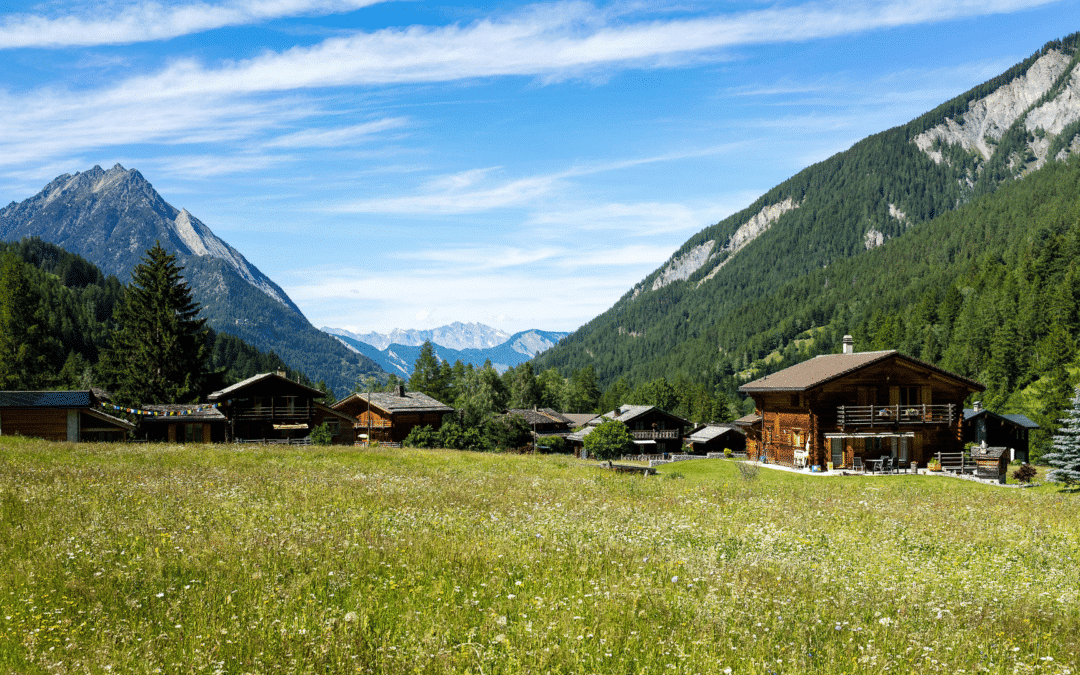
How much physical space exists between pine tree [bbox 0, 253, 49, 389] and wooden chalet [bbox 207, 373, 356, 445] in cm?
1871

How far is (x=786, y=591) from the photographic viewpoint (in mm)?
8930

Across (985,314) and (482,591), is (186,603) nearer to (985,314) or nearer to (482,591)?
(482,591)

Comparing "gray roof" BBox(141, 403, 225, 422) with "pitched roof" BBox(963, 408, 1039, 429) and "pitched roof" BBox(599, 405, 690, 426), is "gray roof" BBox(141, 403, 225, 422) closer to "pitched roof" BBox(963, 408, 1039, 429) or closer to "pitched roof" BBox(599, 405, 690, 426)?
"pitched roof" BBox(599, 405, 690, 426)

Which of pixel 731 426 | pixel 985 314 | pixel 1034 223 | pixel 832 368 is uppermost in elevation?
pixel 1034 223

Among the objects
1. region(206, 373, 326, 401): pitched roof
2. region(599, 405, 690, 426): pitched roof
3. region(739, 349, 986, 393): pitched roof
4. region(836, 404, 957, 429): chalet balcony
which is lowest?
region(599, 405, 690, 426): pitched roof

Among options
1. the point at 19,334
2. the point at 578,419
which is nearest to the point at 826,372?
the point at 19,334

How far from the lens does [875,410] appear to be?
49531 mm

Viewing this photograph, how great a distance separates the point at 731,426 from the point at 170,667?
11256 centimetres

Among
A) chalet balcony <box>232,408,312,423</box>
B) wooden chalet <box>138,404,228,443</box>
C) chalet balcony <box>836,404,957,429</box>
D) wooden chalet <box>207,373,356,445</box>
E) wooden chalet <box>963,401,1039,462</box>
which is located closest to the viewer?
chalet balcony <box>836,404,957,429</box>

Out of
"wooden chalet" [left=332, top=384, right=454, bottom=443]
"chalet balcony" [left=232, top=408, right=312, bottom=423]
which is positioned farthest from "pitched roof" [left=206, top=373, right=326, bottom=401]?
"wooden chalet" [left=332, top=384, right=454, bottom=443]

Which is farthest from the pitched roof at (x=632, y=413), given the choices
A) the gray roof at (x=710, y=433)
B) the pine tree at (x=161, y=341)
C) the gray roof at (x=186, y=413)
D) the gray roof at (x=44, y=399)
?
the gray roof at (x=44, y=399)

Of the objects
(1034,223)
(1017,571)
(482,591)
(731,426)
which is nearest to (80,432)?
(482,591)

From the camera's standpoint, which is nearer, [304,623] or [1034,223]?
[304,623]

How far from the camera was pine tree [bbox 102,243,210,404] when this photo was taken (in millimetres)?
67375
